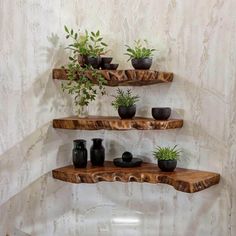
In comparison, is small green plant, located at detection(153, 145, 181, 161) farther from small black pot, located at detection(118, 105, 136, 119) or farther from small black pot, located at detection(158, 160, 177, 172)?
small black pot, located at detection(118, 105, 136, 119)

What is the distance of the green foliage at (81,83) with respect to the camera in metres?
2.40

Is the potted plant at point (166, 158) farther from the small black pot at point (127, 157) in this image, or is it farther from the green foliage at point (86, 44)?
the green foliage at point (86, 44)

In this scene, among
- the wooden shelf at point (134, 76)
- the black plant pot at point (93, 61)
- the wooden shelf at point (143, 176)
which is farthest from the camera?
the black plant pot at point (93, 61)

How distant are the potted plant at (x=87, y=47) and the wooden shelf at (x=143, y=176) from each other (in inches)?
28.2

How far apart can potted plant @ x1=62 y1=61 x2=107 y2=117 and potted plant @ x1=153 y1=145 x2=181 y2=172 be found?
60 cm

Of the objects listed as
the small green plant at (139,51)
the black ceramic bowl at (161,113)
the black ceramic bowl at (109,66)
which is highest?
the small green plant at (139,51)

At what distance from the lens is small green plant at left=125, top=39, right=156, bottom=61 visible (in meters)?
2.41

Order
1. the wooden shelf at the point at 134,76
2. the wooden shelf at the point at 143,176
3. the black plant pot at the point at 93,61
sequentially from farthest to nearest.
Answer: the black plant pot at the point at 93,61, the wooden shelf at the point at 134,76, the wooden shelf at the point at 143,176

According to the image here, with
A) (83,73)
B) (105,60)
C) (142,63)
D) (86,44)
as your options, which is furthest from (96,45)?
(142,63)

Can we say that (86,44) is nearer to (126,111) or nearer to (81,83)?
(81,83)

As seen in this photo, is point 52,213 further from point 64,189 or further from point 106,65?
point 106,65

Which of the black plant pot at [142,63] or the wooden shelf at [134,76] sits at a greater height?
the black plant pot at [142,63]

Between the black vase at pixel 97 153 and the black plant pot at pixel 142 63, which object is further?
the black vase at pixel 97 153

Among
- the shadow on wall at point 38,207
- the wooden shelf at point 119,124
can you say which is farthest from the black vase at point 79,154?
the shadow on wall at point 38,207
